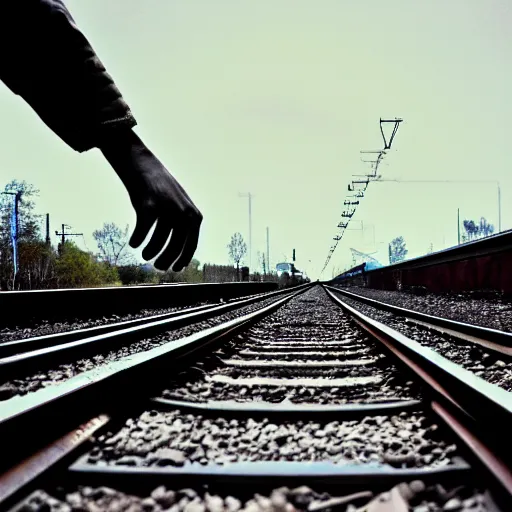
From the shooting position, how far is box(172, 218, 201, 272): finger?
1.67 meters

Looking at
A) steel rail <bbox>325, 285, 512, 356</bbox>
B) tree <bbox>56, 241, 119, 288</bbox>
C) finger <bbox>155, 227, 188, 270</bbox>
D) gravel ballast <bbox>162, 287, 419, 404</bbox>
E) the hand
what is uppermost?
tree <bbox>56, 241, 119, 288</bbox>

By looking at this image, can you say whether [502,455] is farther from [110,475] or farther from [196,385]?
[196,385]

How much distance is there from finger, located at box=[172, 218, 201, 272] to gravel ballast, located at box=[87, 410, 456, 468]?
1.87 ft

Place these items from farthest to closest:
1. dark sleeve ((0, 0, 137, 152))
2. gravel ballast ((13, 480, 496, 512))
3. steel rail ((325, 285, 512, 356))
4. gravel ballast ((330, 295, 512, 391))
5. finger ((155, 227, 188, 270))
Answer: steel rail ((325, 285, 512, 356)) < gravel ballast ((330, 295, 512, 391)) < finger ((155, 227, 188, 270)) < dark sleeve ((0, 0, 137, 152)) < gravel ballast ((13, 480, 496, 512))

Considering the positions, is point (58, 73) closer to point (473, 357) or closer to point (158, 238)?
point (158, 238)

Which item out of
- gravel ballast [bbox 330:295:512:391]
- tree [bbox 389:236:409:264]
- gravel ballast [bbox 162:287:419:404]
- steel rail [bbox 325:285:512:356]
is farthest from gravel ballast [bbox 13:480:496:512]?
tree [bbox 389:236:409:264]

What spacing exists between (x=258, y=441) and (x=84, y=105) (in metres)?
1.18

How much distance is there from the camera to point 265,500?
1258mm

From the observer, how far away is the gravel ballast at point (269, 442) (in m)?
1.55

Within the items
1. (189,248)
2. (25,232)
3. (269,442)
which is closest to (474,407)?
(269,442)

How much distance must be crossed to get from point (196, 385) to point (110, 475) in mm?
1216

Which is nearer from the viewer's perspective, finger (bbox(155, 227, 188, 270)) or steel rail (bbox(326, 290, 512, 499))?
steel rail (bbox(326, 290, 512, 499))

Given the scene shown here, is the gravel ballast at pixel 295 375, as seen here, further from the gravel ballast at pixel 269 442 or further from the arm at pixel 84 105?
the arm at pixel 84 105

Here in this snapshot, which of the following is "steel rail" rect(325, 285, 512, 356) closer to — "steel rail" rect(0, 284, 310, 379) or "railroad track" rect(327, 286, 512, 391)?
"railroad track" rect(327, 286, 512, 391)
